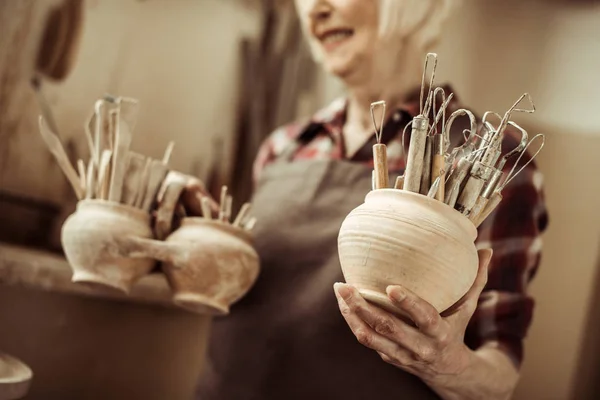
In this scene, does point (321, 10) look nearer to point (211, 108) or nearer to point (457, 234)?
point (211, 108)

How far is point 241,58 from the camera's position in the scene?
1.63 m

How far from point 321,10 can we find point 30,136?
0.70 m

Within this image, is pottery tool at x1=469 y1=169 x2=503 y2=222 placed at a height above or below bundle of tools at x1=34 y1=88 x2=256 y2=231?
above

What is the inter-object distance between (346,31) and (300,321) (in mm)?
552

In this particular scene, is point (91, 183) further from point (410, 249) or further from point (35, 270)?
point (410, 249)

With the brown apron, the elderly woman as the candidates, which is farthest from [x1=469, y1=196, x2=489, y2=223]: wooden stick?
the brown apron

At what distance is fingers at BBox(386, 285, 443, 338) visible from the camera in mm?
653

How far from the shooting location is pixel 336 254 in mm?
1071

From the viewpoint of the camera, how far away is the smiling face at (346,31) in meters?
1.13

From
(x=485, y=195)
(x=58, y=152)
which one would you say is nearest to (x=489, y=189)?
(x=485, y=195)

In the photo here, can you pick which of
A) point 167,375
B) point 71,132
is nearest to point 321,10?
point 71,132

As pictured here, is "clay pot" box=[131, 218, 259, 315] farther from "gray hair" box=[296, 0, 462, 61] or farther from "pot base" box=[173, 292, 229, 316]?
"gray hair" box=[296, 0, 462, 61]

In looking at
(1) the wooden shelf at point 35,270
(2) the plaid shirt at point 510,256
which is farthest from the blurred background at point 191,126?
(2) the plaid shirt at point 510,256

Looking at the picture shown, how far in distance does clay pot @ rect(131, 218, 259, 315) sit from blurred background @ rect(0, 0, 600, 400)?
459 mm
